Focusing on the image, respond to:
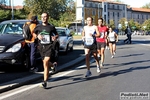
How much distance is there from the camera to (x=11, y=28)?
11.6 m

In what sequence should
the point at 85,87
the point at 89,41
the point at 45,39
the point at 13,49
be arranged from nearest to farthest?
the point at 45,39, the point at 85,87, the point at 89,41, the point at 13,49

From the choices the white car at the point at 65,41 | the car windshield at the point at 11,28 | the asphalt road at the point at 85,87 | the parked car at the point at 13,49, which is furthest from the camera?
the white car at the point at 65,41

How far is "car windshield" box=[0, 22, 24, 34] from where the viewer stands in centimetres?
1139

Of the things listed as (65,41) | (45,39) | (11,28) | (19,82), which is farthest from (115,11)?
(45,39)

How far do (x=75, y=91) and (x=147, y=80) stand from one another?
2.46m

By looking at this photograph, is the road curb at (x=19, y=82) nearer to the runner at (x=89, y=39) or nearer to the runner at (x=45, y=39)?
the runner at (x=45, y=39)

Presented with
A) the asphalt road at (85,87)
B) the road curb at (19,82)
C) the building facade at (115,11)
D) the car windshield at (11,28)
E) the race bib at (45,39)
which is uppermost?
the building facade at (115,11)

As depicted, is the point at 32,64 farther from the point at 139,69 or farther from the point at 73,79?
the point at 139,69

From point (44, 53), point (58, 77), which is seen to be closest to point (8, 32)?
point (58, 77)

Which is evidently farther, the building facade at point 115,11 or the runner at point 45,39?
the building facade at point 115,11

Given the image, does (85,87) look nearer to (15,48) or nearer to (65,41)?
(15,48)

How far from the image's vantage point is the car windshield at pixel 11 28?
37.4 feet

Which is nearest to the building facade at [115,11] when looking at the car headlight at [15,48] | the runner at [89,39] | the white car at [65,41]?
the white car at [65,41]

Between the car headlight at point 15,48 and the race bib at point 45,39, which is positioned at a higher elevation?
the race bib at point 45,39
